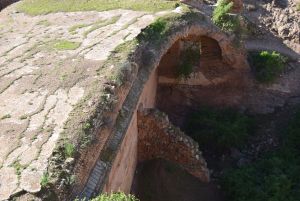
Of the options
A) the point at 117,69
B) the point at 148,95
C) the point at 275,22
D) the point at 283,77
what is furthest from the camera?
the point at 275,22

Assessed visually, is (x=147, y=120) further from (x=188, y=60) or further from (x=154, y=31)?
(x=188, y=60)

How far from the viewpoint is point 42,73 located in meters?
8.16

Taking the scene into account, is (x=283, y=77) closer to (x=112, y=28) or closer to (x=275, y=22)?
(x=275, y=22)

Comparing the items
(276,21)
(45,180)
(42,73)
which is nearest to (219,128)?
(276,21)

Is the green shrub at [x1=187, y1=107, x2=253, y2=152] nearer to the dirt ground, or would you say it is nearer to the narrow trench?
the narrow trench

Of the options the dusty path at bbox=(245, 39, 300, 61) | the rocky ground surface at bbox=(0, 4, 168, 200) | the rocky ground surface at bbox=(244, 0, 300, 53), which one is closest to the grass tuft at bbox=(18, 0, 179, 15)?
the rocky ground surface at bbox=(0, 4, 168, 200)

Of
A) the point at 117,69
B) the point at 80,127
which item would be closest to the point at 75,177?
the point at 80,127

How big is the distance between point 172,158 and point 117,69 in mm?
3368

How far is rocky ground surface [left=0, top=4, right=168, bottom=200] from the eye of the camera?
5879 mm

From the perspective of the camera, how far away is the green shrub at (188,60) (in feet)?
42.8

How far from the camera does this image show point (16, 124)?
6.62 meters

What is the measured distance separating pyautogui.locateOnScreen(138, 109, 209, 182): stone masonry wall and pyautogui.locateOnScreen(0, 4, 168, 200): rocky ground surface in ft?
6.12

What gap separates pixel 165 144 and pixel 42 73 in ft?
11.7

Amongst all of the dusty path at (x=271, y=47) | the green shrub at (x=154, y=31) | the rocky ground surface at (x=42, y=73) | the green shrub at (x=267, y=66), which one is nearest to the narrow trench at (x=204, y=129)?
the green shrub at (x=267, y=66)
